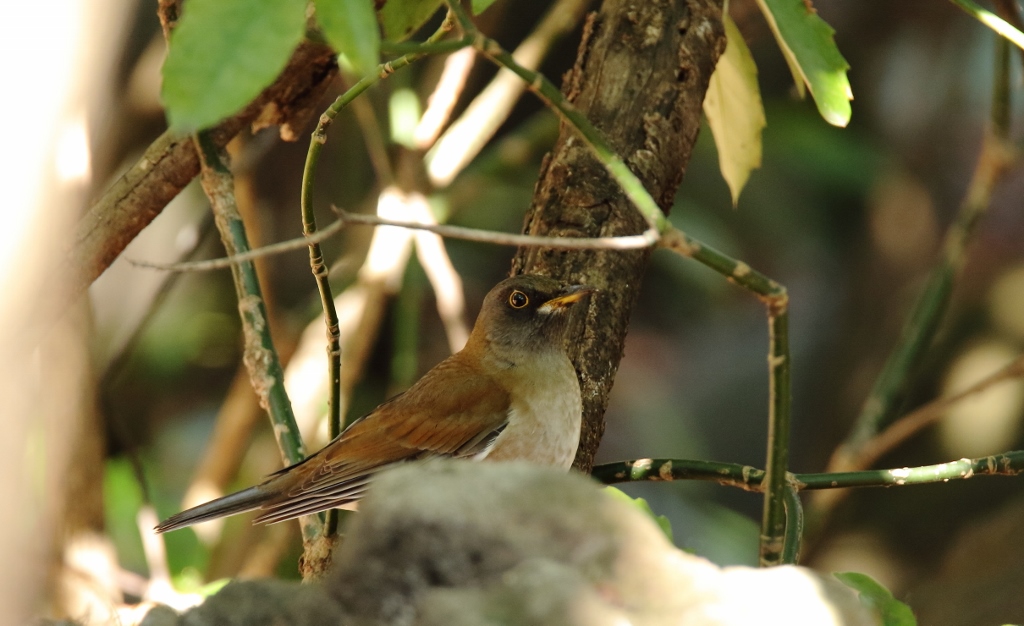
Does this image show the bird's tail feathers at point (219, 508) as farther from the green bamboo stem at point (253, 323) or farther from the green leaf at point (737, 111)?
the green leaf at point (737, 111)

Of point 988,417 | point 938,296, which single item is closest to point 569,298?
point 938,296

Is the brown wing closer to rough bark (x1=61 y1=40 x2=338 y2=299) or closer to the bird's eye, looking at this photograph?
the bird's eye

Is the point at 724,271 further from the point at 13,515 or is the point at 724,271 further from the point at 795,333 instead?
the point at 795,333

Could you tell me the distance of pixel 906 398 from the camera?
6258 millimetres

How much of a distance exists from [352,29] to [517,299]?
1909 mm

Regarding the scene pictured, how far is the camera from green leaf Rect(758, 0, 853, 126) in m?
2.06

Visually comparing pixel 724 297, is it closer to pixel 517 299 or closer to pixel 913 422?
pixel 913 422

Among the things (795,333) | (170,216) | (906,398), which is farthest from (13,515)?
(795,333)

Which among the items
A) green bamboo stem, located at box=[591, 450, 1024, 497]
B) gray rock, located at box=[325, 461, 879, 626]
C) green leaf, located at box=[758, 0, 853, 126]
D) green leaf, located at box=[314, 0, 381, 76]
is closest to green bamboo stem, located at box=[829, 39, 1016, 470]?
green bamboo stem, located at box=[591, 450, 1024, 497]

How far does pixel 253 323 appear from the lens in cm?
273

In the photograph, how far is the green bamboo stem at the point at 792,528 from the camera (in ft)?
6.33

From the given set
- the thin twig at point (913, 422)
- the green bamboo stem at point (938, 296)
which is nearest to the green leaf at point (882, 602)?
the thin twig at point (913, 422)

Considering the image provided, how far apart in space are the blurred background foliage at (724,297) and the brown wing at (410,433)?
1.58 metres

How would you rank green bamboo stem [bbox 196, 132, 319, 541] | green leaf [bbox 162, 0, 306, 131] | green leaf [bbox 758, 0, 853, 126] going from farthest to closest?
green bamboo stem [bbox 196, 132, 319, 541] → green leaf [bbox 758, 0, 853, 126] → green leaf [bbox 162, 0, 306, 131]
